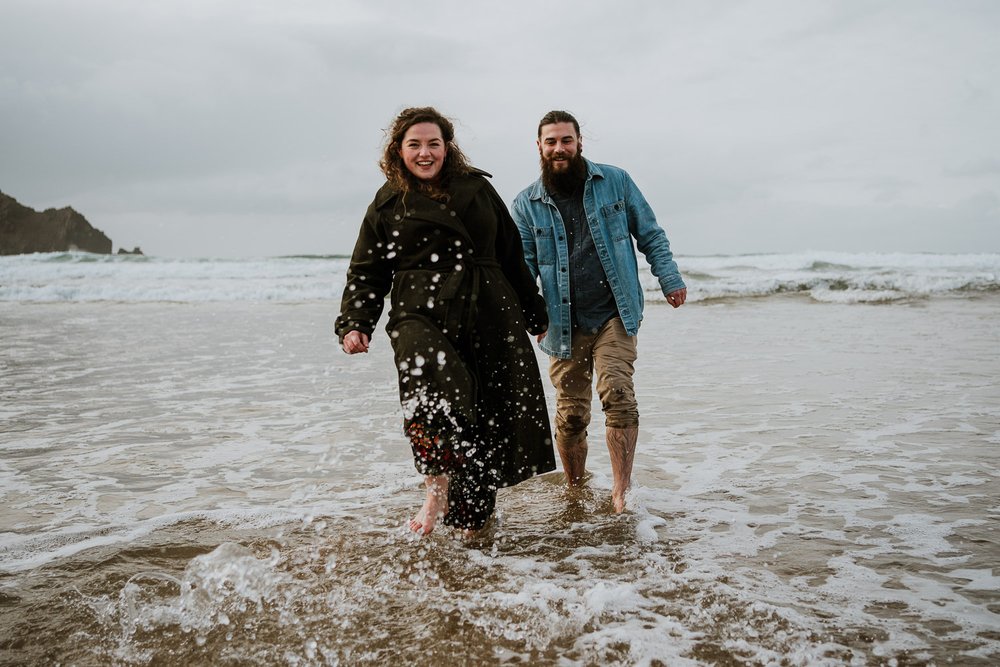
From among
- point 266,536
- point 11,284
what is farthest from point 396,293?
point 11,284

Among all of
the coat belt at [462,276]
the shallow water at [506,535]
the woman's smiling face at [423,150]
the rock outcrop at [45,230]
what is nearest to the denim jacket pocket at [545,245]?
the coat belt at [462,276]

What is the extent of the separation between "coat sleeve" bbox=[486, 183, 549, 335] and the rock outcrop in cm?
6008

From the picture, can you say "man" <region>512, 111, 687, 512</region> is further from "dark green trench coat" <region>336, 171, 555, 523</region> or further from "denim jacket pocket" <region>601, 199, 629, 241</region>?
"dark green trench coat" <region>336, 171, 555, 523</region>

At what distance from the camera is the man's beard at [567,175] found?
4.33 meters

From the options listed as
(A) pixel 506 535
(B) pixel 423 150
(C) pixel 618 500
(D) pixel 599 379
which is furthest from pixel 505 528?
(B) pixel 423 150

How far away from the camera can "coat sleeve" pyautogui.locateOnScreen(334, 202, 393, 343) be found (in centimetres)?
369

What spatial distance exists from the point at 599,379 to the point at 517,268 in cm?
80

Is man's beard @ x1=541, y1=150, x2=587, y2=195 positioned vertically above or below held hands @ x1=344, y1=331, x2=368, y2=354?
above

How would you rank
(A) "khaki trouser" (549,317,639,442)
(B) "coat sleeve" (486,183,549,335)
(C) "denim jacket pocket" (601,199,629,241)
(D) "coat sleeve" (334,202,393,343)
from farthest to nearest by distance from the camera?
(C) "denim jacket pocket" (601,199,629,241)
(A) "khaki trouser" (549,317,639,442)
(B) "coat sleeve" (486,183,549,335)
(D) "coat sleeve" (334,202,393,343)

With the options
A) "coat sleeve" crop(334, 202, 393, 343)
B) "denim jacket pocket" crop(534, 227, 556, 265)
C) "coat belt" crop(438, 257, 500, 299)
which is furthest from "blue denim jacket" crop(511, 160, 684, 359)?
"coat sleeve" crop(334, 202, 393, 343)

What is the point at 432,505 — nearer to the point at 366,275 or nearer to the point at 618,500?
the point at 618,500

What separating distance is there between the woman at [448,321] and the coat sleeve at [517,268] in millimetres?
11

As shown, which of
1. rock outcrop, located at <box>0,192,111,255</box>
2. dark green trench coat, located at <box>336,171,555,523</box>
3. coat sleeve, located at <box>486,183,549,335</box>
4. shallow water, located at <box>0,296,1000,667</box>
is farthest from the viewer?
rock outcrop, located at <box>0,192,111,255</box>

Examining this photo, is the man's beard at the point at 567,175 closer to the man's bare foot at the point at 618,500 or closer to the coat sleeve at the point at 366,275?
the coat sleeve at the point at 366,275
